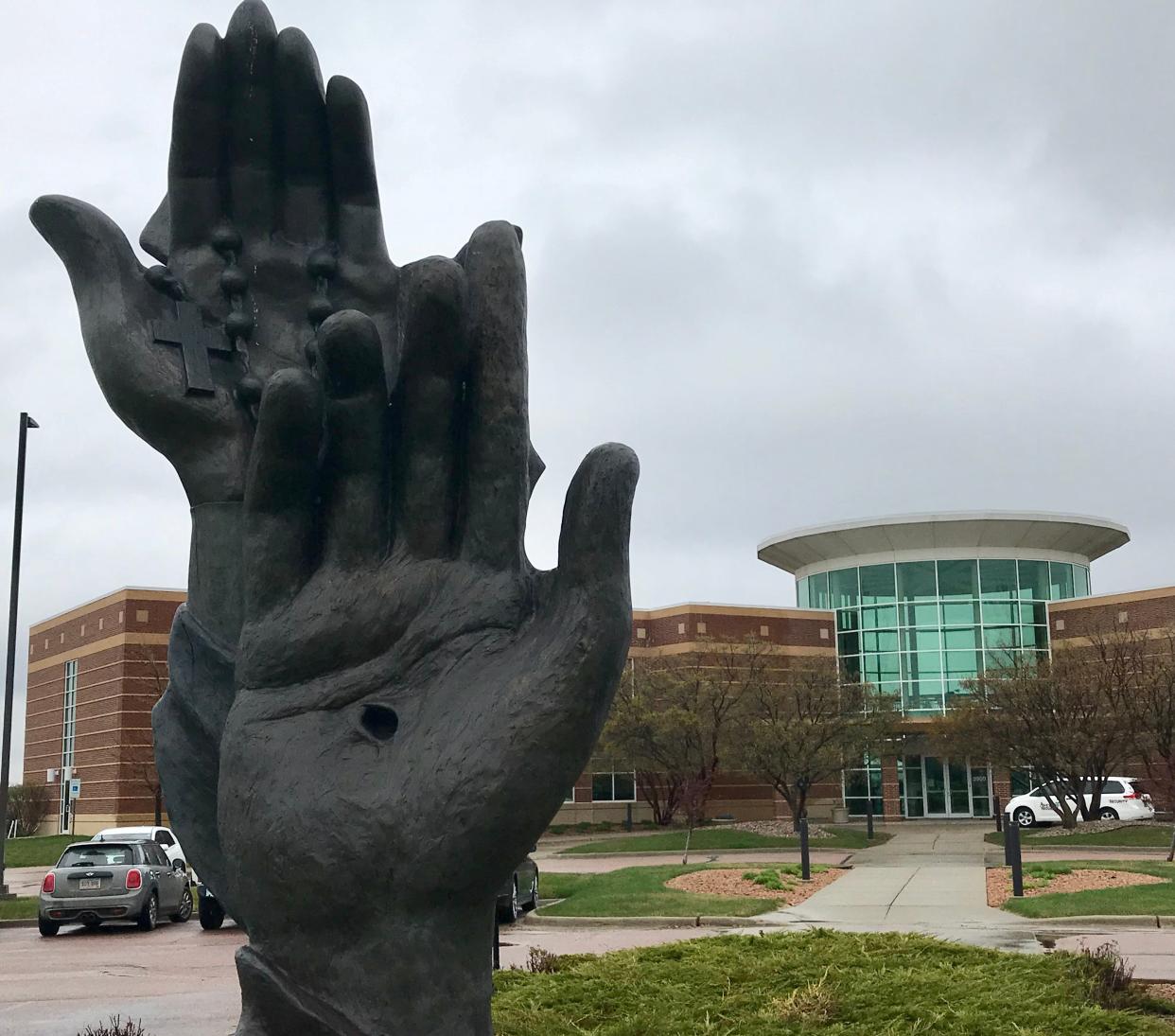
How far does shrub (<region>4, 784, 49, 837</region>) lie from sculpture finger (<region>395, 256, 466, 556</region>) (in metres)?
49.1

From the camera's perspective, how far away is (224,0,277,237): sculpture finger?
16.3 ft

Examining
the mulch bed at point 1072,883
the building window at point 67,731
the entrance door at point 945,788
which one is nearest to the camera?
the mulch bed at point 1072,883

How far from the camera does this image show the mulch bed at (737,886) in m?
19.7

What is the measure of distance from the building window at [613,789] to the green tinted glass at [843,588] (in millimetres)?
10670

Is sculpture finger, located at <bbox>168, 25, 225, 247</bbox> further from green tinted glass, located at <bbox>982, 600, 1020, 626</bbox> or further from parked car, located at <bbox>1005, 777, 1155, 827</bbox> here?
green tinted glass, located at <bbox>982, 600, 1020, 626</bbox>

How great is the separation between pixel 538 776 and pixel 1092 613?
151 feet

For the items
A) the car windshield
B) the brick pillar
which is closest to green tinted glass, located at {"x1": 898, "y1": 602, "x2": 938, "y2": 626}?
the brick pillar

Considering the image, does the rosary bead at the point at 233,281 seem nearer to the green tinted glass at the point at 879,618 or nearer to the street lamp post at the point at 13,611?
the street lamp post at the point at 13,611

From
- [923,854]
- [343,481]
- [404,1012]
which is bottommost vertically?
[923,854]

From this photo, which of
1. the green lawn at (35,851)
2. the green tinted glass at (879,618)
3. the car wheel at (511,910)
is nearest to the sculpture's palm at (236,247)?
the car wheel at (511,910)

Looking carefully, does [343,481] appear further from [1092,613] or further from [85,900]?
[1092,613]

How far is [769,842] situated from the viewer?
32594 millimetres

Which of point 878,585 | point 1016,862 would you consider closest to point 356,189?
point 1016,862

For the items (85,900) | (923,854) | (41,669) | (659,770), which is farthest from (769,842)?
(41,669)
